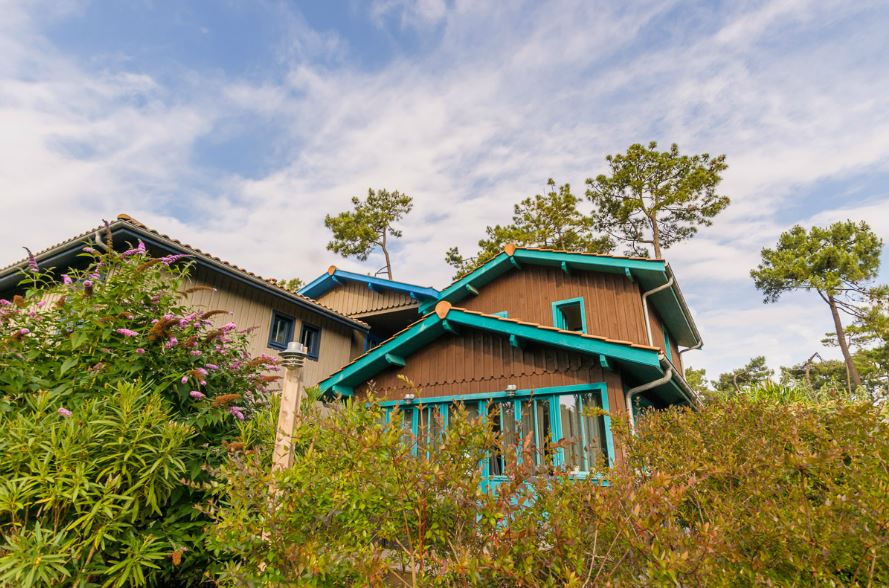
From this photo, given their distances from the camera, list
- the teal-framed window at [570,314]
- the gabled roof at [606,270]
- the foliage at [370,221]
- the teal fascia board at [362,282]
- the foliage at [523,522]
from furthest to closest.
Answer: the foliage at [370,221]
the teal fascia board at [362,282]
the teal-framed window at [570,314]
the gabled roof at [606,270]
the foliage at [523,522]

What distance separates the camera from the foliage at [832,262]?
93.6 ft

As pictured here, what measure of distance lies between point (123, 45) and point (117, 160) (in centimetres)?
357

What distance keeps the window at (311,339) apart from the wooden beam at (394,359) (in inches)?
205

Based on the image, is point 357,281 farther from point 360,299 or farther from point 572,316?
point 572,316

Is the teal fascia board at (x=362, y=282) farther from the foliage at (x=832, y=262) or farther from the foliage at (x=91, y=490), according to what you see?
the foliage at (x=832, y=262)

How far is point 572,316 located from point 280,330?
30.8 feet

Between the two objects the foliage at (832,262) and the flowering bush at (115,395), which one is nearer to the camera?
the flowering bush at (115,395)

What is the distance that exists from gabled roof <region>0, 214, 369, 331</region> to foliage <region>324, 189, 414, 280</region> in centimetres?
1762

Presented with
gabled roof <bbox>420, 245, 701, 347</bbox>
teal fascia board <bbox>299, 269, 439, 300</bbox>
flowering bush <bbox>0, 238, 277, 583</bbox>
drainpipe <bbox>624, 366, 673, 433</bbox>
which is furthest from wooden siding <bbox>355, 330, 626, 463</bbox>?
teal fascia board <bbox>299, 269, 439, 300</bbox>

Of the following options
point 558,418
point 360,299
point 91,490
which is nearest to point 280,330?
point 360,299

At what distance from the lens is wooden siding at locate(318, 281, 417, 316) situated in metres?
16.5

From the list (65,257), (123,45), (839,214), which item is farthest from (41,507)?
(839,214)

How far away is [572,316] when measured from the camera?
1352 cm

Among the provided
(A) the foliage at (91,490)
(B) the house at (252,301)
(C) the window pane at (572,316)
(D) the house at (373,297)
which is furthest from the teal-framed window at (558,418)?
(D) the house at (373,297)
